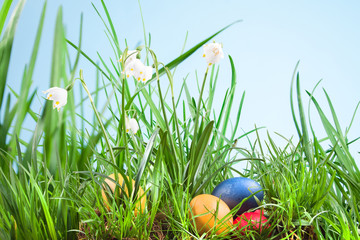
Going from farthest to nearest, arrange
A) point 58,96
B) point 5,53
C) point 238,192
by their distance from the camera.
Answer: point 5,53
point 238,192
point 58,96

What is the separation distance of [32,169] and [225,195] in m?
0.59

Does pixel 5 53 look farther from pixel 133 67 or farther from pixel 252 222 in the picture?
pixel 252 222

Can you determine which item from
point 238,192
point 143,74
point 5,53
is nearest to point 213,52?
point 143,74

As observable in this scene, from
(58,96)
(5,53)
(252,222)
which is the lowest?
(252,222)

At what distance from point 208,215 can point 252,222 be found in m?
0.13

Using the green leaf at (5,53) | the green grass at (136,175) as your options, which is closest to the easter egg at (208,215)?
the green grass at (136,175)

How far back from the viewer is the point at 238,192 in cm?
140

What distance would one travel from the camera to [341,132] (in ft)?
5.58

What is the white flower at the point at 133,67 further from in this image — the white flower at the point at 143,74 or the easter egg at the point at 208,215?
the easter egg at the point at 208,215

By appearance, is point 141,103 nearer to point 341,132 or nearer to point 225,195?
point 225,195

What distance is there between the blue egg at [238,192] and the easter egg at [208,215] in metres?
0.08

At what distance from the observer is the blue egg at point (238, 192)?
139 cm

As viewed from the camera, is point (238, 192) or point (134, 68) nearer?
point (134, 68)

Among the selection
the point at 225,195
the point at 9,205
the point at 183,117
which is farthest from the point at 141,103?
the point at 9,205
